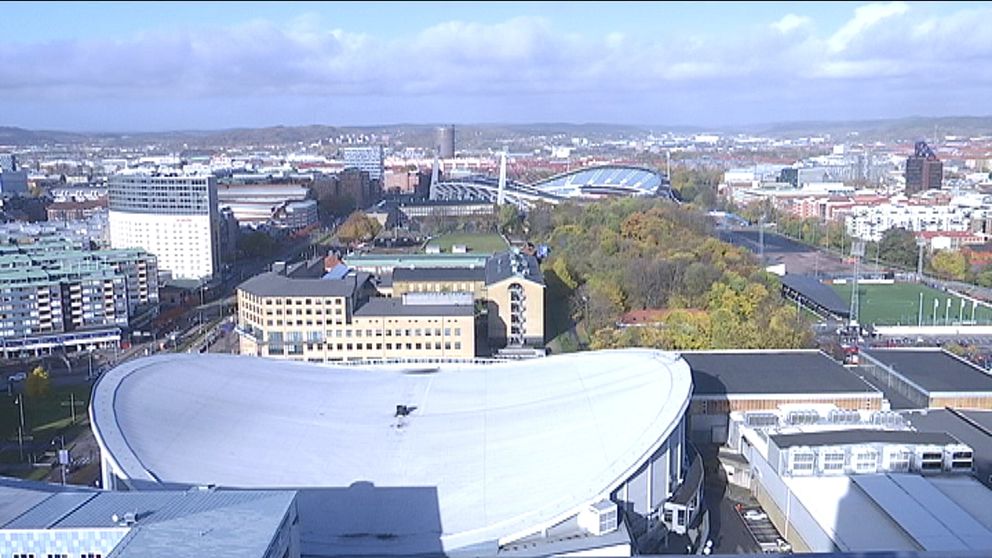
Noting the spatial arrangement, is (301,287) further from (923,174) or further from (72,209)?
(923,174)

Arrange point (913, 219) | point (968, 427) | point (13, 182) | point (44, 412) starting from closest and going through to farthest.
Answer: point (968, 427)
point (44, 412)
point (913, 219)
point (13, 182)

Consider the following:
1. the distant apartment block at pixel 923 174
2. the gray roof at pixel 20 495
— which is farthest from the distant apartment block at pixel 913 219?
the gray roof at pixel 20 495

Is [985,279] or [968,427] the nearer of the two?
[968,427]

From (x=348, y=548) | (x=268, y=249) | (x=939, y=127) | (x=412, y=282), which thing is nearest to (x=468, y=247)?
(x=268, y=249)

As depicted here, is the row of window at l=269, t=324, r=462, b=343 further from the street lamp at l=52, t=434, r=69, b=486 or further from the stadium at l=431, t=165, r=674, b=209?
the stadium at l=431, t=165, r=674, b=209

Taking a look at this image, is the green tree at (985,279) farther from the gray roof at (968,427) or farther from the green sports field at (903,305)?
the gray roof at (968,427)

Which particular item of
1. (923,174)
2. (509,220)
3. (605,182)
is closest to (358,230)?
(509,220)

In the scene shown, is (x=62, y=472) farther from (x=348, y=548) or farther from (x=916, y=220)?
(x=916, y=220)
